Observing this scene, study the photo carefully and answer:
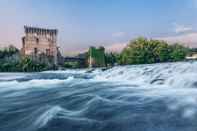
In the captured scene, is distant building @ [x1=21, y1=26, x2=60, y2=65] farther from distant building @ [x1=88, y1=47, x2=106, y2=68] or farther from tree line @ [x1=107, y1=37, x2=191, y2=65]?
tree line @ [x1=107, y1=37, x2=191, y2=65]

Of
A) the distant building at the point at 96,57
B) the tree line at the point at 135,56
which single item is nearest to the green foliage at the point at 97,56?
the distant building at the point at 96,57

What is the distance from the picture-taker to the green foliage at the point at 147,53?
149 ft

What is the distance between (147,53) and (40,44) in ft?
66.4

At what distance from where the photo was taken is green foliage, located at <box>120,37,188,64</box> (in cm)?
4547

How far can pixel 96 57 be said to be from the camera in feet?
159

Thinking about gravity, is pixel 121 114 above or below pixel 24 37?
below

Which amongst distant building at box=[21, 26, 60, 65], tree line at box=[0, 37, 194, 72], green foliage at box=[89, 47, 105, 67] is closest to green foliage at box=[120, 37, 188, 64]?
tree line at box=[0, 37, 194, 72]

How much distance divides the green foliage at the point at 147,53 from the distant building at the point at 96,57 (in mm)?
3276

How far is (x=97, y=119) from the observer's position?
4.08 meters

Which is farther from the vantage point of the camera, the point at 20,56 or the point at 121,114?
the point at 20,56

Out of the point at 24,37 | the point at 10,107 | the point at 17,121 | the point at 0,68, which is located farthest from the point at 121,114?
the point at 24,37

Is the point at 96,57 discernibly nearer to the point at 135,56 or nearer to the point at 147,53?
the point at 135,56

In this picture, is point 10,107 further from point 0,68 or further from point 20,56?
point 20,56

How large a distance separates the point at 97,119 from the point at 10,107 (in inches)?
85.2
